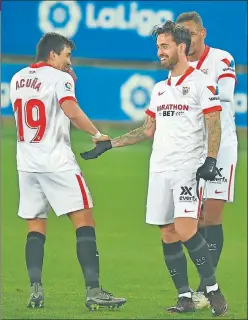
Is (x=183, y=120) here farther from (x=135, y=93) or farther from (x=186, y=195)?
(x=135, y=93)

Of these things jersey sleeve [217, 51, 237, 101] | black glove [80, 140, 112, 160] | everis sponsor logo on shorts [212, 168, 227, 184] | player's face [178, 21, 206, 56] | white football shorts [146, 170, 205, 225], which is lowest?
white football shorts [146, 170, 205, 225]

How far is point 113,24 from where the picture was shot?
834 inches

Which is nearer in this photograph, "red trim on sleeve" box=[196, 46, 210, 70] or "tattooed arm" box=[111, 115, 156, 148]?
"tattooed arm" box=[111, 115, 156, 148]

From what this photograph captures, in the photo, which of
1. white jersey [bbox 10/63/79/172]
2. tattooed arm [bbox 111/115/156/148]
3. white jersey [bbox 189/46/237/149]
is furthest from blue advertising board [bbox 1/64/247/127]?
white jersey [bbox 10/63/79/172]

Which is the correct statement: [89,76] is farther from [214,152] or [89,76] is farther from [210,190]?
[214,152]

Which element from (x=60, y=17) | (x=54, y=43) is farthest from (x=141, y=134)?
(x=60, y=17)

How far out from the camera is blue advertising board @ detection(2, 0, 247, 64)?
2073cm

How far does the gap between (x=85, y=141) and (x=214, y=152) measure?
1347 cm

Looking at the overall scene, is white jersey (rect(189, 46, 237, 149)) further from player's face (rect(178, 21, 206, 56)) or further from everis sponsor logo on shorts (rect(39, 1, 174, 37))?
everis sponsor logo on shorts (rect(39, 1, 174, 37))

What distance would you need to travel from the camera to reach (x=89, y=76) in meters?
21.3

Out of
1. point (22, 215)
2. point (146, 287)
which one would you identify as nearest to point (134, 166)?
point (146, 287)

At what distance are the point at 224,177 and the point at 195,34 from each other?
1294mm

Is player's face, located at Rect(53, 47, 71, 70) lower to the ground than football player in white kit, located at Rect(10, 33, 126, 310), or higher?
higher

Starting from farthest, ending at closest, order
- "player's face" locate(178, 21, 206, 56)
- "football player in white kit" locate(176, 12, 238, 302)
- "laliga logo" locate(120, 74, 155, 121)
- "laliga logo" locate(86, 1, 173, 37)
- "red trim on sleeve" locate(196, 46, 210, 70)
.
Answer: "laliga logo" locate(120, 74, 155, 121), "laliga logo" locate(86, 1, 173, 37), "red trim on sleeve" locate(196, 46, 210, 70), "football player in white kit" locate(176, 12, 238, 302), "player's face" locate(178, 21, 206, 56)
